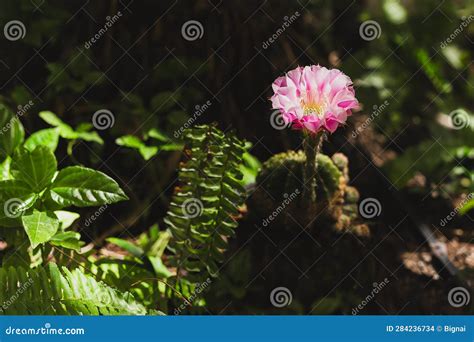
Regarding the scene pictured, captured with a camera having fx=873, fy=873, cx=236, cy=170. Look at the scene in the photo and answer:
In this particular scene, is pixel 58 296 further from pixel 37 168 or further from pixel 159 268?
pixel 159 268

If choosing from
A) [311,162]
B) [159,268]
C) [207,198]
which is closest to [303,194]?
[311,162]

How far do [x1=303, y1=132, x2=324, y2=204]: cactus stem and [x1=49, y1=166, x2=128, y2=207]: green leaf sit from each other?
31.5 inches

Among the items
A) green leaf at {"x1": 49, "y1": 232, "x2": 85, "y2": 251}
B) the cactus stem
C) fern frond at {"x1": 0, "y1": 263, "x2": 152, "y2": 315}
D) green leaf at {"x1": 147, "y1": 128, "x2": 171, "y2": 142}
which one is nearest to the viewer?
fern frond at {"x1": 0, "y1": 263, "x2": 152, "y2": 315}

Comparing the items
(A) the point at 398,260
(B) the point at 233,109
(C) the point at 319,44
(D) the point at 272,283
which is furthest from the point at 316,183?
(C) the point at 319,44

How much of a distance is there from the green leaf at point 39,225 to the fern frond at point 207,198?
55 cm

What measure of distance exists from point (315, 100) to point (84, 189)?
1.05 metres

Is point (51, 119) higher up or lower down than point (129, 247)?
higher up

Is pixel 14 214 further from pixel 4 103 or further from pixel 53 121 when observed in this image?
pixel 4 103

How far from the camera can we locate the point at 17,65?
195 inches

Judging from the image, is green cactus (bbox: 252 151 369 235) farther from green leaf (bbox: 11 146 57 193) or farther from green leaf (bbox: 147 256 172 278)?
green leaf (bbox: 11 146 57 193)

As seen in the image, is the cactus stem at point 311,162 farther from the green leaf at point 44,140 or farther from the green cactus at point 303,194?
the green leaf at point 44,140

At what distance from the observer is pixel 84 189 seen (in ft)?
12.2

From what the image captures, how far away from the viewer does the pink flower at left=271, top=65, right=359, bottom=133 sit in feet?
11.3

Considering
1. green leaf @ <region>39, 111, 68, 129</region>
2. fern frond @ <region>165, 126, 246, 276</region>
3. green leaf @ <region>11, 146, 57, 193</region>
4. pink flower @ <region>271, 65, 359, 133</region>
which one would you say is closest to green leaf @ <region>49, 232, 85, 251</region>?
green leaf @ <region>11, 146, 57, 193</region>
